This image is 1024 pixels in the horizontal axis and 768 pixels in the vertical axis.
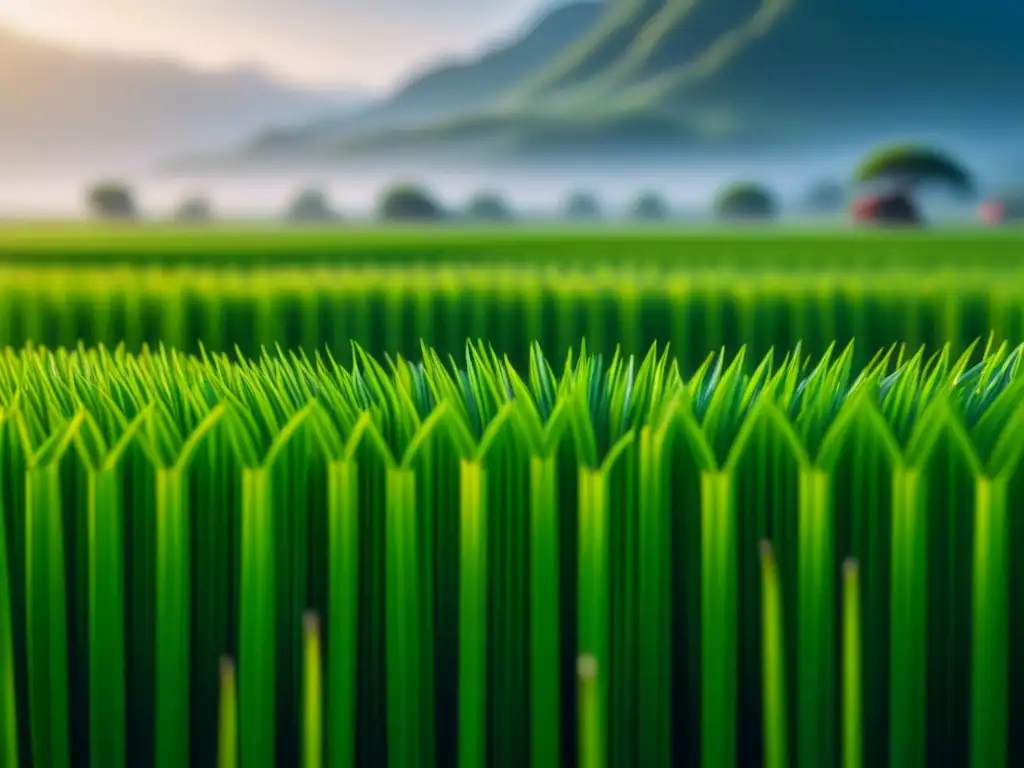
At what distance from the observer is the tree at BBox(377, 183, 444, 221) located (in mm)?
66062

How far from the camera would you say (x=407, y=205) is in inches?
2613

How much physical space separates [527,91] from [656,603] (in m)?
162

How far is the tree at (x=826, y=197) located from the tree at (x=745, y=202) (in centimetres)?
3777

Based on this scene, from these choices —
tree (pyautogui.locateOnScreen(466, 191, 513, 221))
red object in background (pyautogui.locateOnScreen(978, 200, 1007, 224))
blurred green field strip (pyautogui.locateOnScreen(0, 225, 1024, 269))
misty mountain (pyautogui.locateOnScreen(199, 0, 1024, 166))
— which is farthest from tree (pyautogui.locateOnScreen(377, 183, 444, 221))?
misty mountain (pyautogui.locateOnScreen(199, 0, 1024, 166))

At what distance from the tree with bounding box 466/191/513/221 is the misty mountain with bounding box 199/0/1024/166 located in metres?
66.3

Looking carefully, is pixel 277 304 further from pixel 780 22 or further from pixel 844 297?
pixel 780 22

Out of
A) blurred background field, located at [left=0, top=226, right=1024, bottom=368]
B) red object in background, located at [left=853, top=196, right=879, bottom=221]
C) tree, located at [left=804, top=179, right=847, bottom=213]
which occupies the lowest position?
blurred background field, located at [left=0, top=226, right=1024, bottom=368]

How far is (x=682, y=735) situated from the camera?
118 cm

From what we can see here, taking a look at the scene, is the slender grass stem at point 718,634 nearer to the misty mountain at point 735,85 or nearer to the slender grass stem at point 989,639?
the slender grass stem at point 989,639

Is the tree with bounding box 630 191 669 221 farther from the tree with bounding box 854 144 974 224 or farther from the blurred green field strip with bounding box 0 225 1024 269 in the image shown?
the blurred green field strip with bounding box 0 225 1024 269

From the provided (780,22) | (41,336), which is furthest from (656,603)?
(780,22)

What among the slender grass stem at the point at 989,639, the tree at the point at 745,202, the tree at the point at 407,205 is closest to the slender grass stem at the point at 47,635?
the slender grass stem at the point at 989,639

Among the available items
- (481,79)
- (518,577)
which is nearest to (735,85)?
(481,79)

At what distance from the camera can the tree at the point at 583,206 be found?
318ft
